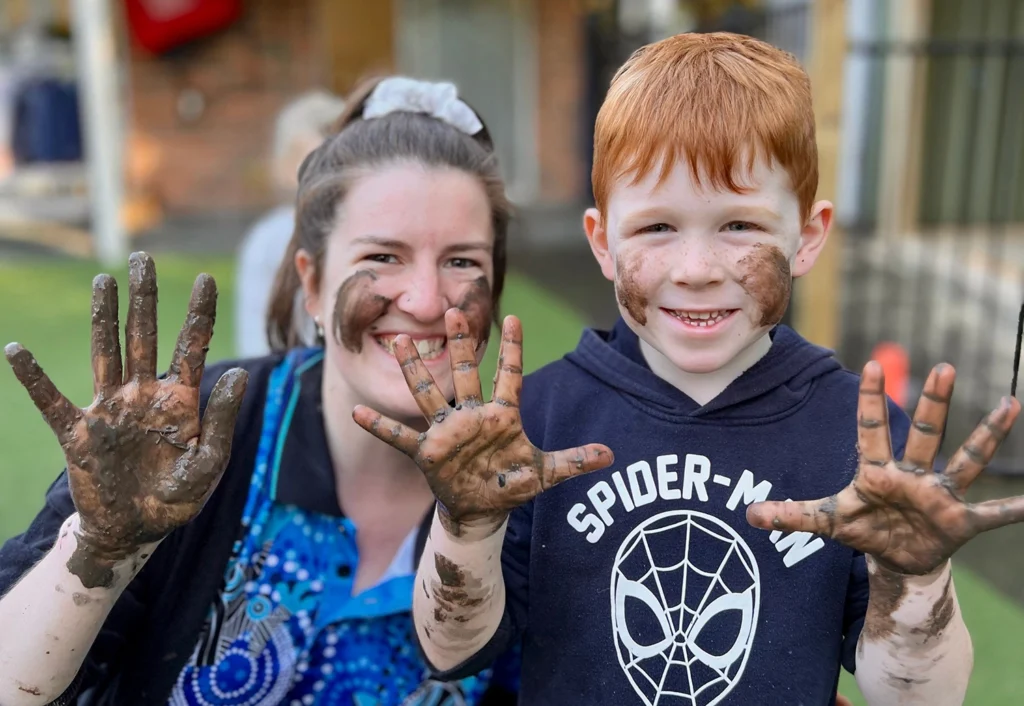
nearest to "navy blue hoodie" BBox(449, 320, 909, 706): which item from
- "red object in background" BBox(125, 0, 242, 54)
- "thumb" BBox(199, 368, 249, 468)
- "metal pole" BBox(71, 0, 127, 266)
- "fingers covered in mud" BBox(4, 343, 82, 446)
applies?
"thumb" BBox(199, 368, 249, 468)

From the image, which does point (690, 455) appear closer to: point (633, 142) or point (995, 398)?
point (633, 142)

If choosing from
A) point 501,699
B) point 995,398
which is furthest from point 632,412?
point 995,398

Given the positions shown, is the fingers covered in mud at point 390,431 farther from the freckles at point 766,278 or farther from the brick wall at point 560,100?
the brick wall at point 560,100

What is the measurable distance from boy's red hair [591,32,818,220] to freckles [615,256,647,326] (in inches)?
4.7

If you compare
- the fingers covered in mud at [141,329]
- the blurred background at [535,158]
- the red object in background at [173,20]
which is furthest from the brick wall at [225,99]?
the fingers covered in mud at [141,329]

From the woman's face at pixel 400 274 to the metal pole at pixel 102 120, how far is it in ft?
26.7

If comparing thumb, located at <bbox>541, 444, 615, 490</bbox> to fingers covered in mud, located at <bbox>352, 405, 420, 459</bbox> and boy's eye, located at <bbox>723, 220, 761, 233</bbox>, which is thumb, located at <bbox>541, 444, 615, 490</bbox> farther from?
boy's eye, located at <bbox>723, 220, 761, 233</bbox>

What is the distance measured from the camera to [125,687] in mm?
1778

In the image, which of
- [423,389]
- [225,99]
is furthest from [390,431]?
[225,99]

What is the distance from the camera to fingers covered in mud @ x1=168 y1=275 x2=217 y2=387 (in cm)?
147

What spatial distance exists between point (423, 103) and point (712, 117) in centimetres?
87

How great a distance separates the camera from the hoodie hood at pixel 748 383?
1.51 metres

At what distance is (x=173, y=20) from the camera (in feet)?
36.1

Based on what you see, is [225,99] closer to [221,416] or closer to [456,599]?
[221,416]
